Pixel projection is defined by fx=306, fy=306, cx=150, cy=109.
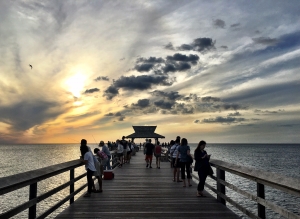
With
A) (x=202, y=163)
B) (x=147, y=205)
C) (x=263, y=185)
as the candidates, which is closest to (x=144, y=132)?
(x=202, y=163)

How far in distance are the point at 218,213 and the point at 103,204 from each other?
3.11 meters

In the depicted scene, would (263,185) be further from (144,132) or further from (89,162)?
(144,132)

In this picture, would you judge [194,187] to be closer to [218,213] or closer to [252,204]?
[218,213]

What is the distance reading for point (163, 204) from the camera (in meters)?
8.52

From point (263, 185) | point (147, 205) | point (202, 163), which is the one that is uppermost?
point (202, 163)

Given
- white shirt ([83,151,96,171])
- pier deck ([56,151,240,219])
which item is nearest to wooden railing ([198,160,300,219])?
pier deck ([56,151,240,219])

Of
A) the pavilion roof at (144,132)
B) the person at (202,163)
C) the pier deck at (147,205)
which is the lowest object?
the pier deck at (147,205)

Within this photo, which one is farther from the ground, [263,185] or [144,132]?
[144,132]

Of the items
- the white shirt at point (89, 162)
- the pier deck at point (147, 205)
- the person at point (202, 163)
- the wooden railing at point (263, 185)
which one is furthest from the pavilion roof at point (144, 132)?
the wooden railing at point (263, 185)

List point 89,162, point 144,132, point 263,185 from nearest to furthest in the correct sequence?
point 263,185, point 89,162, point 144,132

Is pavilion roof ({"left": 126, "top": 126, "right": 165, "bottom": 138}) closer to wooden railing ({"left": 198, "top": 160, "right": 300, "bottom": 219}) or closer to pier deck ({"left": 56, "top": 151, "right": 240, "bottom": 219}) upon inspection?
pier deck ({"left": 56, "top": 151, "right": 240, "bottom": 219})

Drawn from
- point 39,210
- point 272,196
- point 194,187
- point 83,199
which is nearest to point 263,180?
point 83,199

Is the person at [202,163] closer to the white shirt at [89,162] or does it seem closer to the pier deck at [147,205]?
the pier deck at [147,205]

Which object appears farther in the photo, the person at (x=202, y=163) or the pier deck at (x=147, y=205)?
the person at (x=202, y=163)
